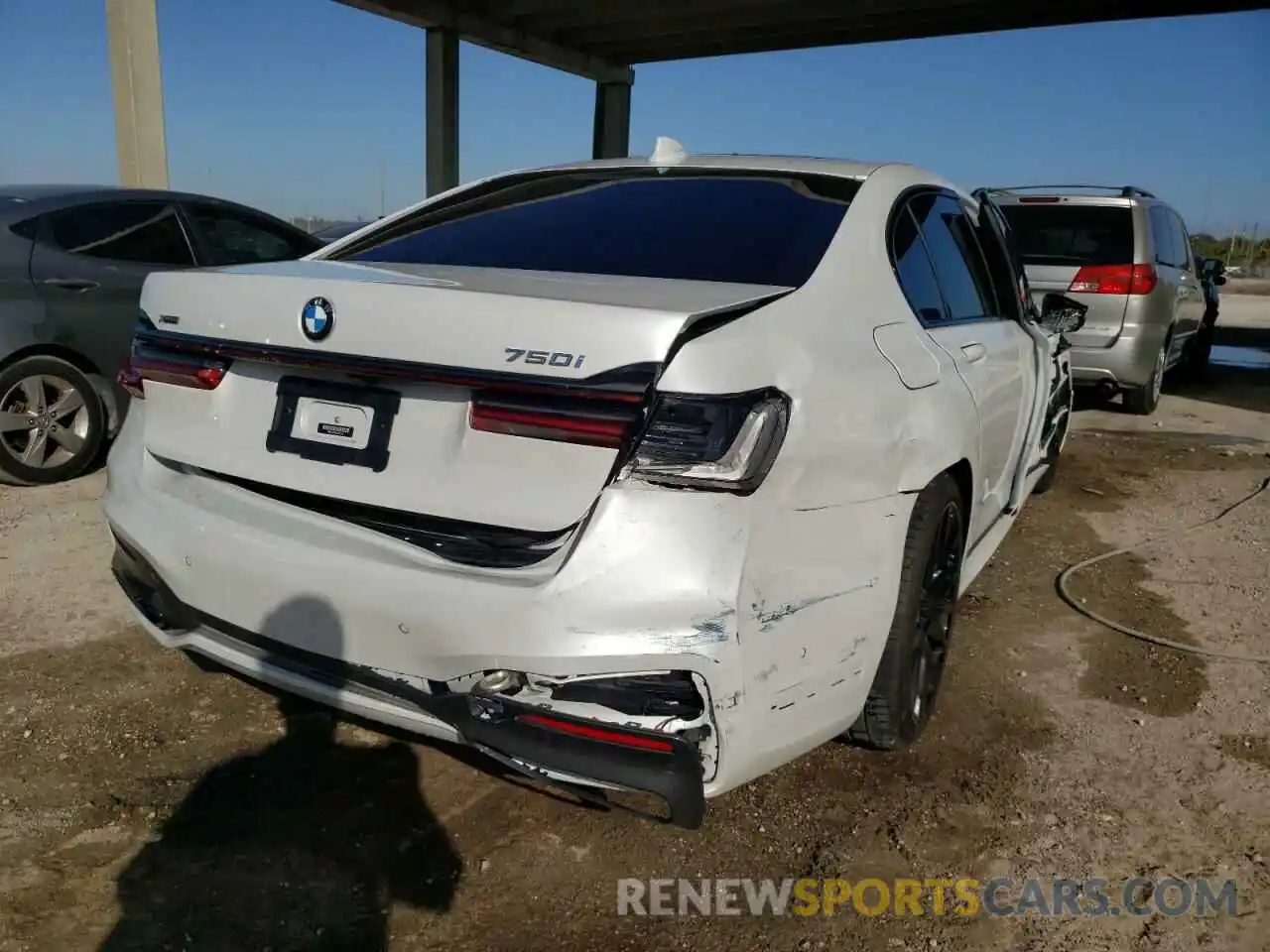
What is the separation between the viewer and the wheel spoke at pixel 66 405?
513cm

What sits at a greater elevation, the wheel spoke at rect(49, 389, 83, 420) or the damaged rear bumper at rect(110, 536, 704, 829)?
the damaged rear bumper at rect(110, 536, 704, 829)

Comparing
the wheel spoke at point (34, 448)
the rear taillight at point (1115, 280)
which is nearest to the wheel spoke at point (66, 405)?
the wheel spoke at point (34, 448)

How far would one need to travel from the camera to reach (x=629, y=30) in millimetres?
15914

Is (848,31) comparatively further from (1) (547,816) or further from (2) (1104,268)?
(1) (547,816)

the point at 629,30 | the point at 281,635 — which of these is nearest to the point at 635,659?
the point at 281,635

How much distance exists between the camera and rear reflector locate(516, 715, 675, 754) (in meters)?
1.78

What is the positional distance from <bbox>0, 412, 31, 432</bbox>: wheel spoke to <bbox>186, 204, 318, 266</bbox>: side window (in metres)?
1.38

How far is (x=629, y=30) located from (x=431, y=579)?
15.9 m

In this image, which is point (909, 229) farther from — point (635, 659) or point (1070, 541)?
point (1070, 541)

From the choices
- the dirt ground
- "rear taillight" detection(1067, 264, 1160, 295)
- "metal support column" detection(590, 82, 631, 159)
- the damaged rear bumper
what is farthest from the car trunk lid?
"metal support column" detection(590, 82, 631, 159)

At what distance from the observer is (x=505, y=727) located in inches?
72.6

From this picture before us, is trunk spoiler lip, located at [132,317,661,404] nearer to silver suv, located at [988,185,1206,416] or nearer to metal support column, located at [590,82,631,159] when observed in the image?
silver suv, located at [988,185,1206,416]

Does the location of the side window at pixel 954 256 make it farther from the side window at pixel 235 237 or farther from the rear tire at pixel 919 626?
the side window at pixel 235 237

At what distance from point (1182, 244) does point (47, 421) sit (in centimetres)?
928
